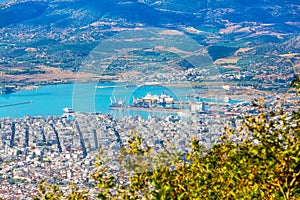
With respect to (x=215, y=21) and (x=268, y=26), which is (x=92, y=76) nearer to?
(x=268, y=26)

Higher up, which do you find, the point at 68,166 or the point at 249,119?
the point at 249,119

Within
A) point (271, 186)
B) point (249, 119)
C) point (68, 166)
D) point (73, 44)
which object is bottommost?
point (68, 166)

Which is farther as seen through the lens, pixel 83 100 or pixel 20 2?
pixel 20 2

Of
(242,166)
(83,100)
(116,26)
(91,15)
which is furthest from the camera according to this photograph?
(91,15)

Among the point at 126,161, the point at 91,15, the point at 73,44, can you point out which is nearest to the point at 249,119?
the point at 126,161

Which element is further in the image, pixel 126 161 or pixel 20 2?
pixel 20 2

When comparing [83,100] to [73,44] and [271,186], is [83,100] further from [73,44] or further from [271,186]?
[73,44]

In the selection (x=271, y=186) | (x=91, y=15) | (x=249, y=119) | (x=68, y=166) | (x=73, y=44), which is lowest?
(x=68, y=166)

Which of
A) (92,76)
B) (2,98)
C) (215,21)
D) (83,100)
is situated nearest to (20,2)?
(215,21)

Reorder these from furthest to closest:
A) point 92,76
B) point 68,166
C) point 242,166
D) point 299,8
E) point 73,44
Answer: point 299,8 < point 73,44 < point 92,76 < point 68,166 < point 242,166
